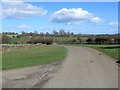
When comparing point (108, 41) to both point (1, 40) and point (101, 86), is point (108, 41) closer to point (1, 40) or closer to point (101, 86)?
point (1, 40)

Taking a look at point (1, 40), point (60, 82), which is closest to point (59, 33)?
point (1, 40)

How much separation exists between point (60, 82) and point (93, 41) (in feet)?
235

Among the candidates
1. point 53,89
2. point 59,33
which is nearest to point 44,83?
point 53,89

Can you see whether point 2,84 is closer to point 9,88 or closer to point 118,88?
point 9,88

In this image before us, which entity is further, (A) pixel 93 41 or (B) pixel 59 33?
(B) pixel 59 33

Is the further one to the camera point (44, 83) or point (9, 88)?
point (44, 83)

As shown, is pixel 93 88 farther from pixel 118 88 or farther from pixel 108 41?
pixel 108 41

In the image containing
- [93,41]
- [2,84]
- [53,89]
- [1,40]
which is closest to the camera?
[53,89]

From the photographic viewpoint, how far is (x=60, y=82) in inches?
406

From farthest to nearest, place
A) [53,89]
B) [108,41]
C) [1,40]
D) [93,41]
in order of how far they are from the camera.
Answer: [93,41], [108,41], [1,40], [53,89]

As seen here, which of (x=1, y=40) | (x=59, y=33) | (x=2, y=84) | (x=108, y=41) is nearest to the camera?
(x=2, y=84)

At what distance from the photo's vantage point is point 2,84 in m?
10.1

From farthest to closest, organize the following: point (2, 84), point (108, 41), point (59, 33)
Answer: point (59, 33) < point (108, 41) < point (2, 84)

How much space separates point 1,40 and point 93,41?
37.4 metres
